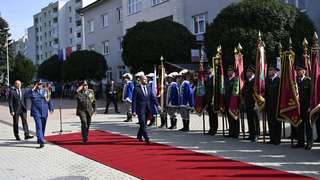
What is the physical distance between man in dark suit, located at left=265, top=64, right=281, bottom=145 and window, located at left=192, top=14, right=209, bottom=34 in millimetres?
17868

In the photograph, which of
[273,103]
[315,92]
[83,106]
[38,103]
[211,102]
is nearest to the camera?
[315,92]

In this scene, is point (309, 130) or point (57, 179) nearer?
point (57, 179)

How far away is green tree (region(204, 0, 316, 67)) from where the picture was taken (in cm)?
1603

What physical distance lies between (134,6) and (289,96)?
27485mm

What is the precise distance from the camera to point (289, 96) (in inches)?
301

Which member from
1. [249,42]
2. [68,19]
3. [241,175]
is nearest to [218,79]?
[241,175]

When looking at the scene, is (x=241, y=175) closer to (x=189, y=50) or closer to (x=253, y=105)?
(x=253, y=105)

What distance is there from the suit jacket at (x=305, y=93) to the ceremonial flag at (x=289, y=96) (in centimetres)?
10

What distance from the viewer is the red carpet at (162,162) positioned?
549 cm

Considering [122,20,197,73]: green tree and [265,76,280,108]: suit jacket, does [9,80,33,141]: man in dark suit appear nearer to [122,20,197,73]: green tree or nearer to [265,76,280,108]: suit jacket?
[265,76,280,108]: suit jacket

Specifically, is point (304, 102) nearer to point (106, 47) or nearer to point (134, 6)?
point (134, 6)

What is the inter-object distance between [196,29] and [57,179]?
2296 cm

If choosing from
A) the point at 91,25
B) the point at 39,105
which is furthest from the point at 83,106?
the point at 91,25

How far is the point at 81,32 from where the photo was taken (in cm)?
6250
